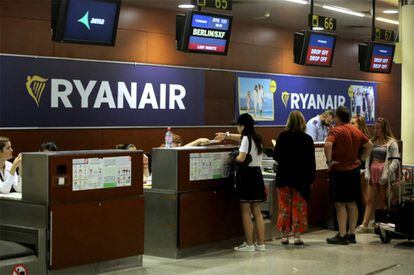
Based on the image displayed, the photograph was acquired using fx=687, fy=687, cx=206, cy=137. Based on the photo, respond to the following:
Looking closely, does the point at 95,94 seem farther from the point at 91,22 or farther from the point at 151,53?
the point at 91,22

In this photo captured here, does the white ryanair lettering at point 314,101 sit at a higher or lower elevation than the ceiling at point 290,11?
lower

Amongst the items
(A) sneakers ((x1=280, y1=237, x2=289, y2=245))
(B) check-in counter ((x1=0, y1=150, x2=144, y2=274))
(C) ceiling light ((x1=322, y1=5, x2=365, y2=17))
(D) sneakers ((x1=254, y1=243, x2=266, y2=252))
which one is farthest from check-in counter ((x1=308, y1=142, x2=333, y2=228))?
(C) ceiling light ((x1=322, y1=5, x2=365, y2=17))

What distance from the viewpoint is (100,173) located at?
6.36 m

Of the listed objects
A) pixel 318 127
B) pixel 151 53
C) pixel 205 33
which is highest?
pixel 205 33

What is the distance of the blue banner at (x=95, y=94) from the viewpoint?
9141 millimetres

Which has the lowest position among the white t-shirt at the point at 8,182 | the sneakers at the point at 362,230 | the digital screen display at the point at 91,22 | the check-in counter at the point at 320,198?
the sneakers at the point at 362,230

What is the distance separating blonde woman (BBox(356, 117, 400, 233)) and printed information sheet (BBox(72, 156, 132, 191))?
381 centimetres

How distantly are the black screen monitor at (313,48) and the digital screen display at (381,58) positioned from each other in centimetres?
120

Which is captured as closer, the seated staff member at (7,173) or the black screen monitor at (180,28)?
the seated staff member at (7,173)

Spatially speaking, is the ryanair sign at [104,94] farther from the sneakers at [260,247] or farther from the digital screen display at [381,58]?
the sneakers at [260,247]

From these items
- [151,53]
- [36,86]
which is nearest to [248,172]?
[36,86]

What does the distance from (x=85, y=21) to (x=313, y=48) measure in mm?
4657

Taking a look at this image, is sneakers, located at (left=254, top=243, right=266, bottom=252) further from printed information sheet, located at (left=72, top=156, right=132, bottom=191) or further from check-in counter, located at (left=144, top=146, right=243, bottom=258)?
printed information sheet, located at (left=72, top=156, right=132, bottom=191)

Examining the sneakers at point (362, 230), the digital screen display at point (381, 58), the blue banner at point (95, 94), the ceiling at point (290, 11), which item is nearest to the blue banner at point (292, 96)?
the ceiling at point (290, 11)
